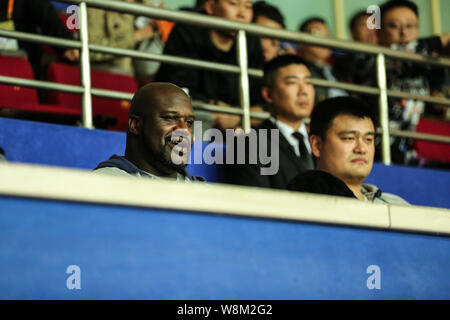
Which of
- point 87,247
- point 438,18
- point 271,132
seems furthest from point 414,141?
point 87,247

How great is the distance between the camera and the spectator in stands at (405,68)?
3.99 m

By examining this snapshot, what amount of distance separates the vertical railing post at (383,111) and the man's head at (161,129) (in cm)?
142

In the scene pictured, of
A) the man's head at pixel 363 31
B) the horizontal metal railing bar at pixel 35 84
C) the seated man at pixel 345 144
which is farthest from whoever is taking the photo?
the man's head at pixel 363 31

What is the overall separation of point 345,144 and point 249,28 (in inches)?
37.2

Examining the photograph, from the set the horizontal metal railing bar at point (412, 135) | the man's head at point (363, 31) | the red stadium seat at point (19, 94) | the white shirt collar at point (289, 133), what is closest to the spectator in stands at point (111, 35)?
the red stadium seat at point (19, 94)

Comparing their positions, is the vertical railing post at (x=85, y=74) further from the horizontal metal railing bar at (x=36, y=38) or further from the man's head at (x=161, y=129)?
the man's head at (x=161, y=129)

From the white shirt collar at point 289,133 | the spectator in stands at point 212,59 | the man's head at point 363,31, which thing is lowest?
the white shirt collar at point 289,133

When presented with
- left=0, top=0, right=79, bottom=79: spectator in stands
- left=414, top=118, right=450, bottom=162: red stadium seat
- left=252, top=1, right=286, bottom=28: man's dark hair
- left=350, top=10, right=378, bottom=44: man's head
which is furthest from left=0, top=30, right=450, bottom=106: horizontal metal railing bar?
left=350, top=10, right=378, bottom=44: man's head

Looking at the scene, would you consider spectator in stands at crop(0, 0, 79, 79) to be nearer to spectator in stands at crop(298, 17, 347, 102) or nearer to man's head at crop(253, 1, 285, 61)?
man's head at crop(253, 1, 285, 61)

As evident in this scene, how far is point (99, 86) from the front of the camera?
3619 mm

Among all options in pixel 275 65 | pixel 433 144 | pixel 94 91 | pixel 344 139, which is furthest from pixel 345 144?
pixel 433 144

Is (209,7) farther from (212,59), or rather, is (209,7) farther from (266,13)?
(266,13)

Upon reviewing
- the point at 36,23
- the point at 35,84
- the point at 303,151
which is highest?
the point at 36,23

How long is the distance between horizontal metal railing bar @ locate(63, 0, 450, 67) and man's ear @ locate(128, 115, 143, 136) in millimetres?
817
